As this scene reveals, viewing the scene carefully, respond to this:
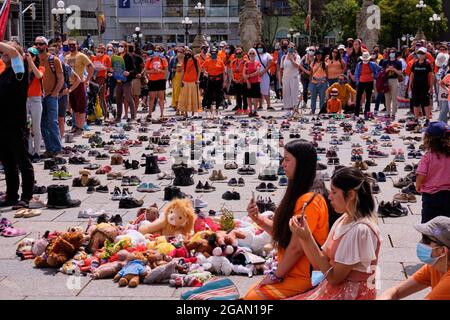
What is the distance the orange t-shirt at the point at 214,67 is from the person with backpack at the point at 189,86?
0.72 m

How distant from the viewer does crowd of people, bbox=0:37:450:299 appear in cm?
444

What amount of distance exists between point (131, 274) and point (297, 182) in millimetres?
2177

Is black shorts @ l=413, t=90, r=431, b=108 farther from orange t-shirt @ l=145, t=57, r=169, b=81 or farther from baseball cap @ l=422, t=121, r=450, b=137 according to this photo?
baseball cap @ l=422, t=121, r=450, b=137

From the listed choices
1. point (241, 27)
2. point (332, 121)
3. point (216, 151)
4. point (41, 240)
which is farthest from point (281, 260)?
point (241, 27)

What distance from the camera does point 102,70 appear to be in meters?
18.7

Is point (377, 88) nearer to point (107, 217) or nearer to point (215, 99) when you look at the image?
point (215, 99)

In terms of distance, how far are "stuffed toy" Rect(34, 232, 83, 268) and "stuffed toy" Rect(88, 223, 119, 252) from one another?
0.11m

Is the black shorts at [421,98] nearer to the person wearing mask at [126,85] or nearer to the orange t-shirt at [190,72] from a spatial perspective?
the orange t-shirt at [190,72]

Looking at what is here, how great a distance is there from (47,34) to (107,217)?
57.2 metres

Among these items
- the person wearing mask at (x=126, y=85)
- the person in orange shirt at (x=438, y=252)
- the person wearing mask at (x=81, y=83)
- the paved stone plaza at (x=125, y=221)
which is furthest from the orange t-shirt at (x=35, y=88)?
the person in orange shirt at (x=438, y=252)

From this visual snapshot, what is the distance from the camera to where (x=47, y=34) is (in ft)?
206

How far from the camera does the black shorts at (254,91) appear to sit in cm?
2017

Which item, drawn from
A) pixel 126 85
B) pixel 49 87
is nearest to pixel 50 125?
pixel 49 87

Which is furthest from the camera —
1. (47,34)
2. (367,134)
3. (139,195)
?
(47,34)
